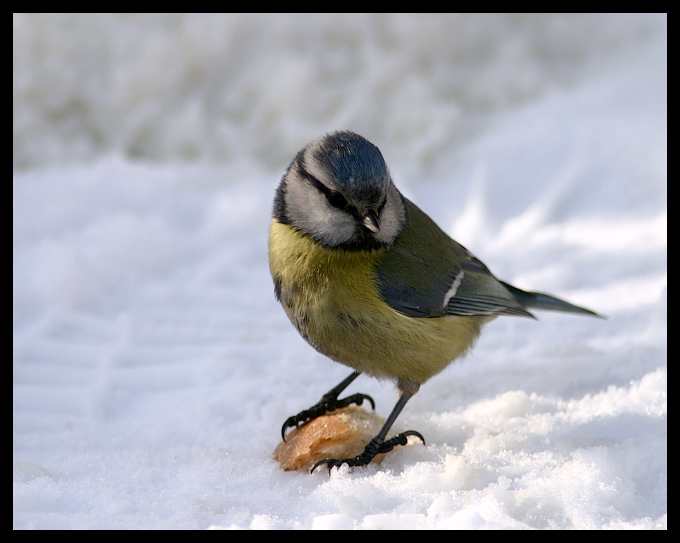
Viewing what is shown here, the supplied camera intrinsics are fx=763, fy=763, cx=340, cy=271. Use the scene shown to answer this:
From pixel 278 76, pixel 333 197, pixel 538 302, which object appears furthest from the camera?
pixel 278 76

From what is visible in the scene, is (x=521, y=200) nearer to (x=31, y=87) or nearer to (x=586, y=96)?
(x=586, y=96)

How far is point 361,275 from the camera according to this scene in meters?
2.35

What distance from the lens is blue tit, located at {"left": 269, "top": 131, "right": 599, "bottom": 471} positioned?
89.0 inches

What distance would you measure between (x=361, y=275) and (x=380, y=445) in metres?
0.55

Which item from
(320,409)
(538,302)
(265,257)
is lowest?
(320,409)

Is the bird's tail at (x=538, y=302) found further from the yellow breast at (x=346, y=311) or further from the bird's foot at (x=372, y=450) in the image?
the bird's foot at (x=372, y=450)

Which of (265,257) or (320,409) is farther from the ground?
(265,257)

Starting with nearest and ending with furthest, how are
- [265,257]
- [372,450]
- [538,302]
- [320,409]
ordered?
[372,450] → [320,409] → [538,302] → [265,257]

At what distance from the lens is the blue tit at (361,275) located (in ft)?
7.42

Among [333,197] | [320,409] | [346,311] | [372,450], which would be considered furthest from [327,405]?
[333,197]

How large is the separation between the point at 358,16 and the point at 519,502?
3.86 m

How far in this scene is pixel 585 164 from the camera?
14.7ft

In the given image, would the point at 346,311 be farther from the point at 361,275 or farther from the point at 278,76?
the point at 278,76

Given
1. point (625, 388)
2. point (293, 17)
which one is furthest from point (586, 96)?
point (625, 388)
